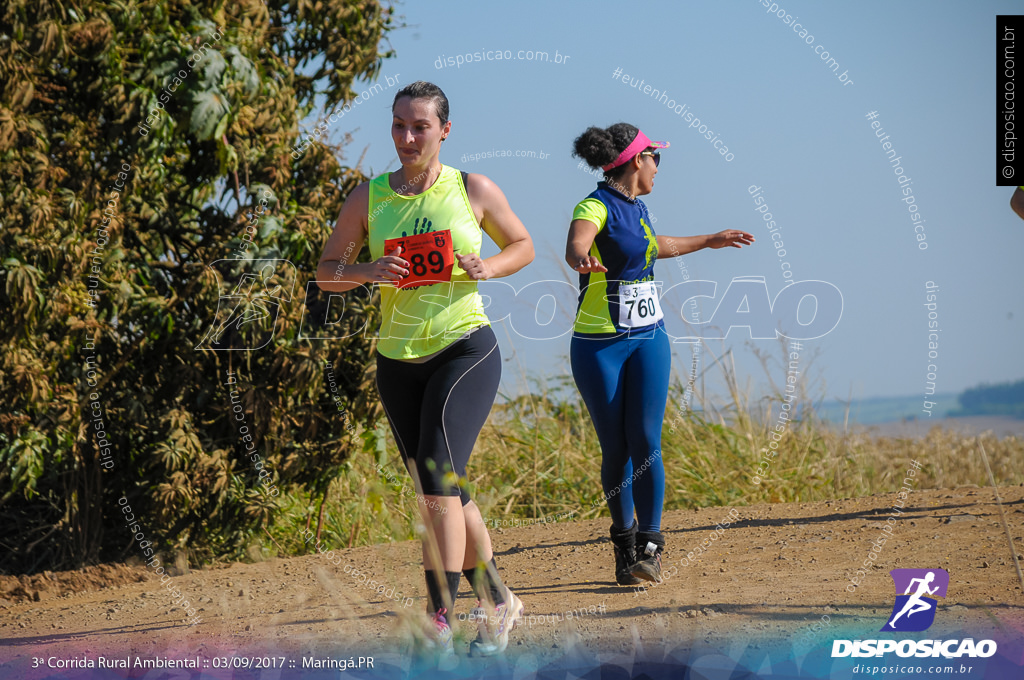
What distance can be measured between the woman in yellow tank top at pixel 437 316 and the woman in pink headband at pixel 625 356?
70 centimetres

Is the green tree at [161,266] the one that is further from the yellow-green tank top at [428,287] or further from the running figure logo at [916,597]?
the running figure logo at [916,597]

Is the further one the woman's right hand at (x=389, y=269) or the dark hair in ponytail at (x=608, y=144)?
the dark hair in ponytail at (x=608, y=144)

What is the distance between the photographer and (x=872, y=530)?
16.5 feet

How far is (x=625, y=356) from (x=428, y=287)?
119 centimetres

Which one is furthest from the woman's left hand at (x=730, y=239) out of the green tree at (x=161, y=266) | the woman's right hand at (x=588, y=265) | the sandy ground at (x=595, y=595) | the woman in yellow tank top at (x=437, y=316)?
the green tree at (x=161, y=266)

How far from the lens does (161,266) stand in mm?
5625

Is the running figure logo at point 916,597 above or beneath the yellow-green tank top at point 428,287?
beneath

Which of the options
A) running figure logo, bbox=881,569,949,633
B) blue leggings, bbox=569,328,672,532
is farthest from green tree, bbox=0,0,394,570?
running figure logo, bbox=881,569,949,633

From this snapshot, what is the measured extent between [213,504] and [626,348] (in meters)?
3.01

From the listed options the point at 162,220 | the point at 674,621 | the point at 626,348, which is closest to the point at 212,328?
the point at 162,220

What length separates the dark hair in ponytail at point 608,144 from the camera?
162 inches

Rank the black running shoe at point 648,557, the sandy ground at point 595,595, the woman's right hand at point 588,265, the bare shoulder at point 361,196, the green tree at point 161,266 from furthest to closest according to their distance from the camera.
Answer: the green tree at point 161,266 < the black running shoe at point 648,557 < the woman's right hand at point 588,265 < the bare shoulder at point 361,196 < the sandy ground at point 595,595

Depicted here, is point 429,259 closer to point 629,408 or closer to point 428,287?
point 428,287

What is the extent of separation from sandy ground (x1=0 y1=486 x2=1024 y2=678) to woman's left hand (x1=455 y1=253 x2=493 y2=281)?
3.80ft
